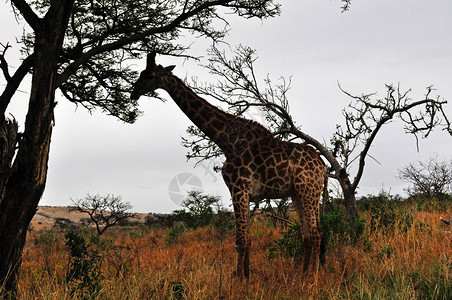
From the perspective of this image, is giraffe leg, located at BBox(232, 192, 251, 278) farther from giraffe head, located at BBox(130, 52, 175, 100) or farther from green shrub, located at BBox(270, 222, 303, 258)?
giraffe head, located at BBox(130, 52, 175, 100)

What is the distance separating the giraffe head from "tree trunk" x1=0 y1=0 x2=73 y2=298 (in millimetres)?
1366

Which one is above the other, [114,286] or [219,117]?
[219,117]

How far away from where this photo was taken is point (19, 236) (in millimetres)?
5168

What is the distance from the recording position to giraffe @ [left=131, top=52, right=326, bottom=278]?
6.36 metres

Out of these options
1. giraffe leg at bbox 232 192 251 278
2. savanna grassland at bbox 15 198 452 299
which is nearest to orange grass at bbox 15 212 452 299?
savanna grassland at bbox 15 198 452 299

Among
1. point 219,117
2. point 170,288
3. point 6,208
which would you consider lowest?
point 170,288

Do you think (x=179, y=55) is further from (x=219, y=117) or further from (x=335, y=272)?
(x=335, y=272)

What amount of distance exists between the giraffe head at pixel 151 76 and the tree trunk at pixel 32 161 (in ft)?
4.48

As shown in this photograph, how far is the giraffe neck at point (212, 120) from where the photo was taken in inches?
255

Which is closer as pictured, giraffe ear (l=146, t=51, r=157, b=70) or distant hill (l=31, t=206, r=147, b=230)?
giraffe ear (l=146, t=51, r=157, b=70)

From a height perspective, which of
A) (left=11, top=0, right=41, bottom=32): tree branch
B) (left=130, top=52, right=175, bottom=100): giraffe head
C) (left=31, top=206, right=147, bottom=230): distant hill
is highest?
(left=11, top=0, right=41, bottom=32): tree branch

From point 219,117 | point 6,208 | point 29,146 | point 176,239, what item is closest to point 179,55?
point 219,117

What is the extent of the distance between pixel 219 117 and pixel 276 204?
637 centimetres

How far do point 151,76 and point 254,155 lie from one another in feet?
7.13
